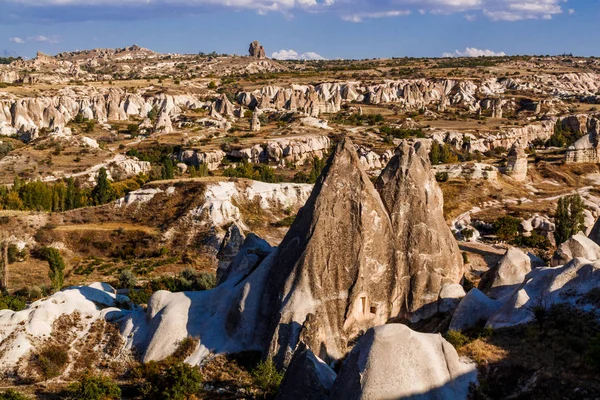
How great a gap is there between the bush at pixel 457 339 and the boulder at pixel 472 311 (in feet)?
5.88

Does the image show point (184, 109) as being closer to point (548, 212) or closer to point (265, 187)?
point (265, 187)

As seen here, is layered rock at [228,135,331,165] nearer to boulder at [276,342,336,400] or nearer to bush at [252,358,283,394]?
bush at [252,358,283,394]

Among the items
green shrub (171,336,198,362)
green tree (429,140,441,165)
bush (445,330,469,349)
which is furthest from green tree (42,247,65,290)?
green tree (429,140,441,165)

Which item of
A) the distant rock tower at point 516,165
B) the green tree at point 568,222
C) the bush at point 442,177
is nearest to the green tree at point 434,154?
the distant rock tower at point 516,165

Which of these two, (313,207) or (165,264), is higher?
(313,207)

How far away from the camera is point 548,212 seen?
200 feet

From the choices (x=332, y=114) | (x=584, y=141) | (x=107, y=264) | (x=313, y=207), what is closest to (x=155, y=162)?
(x=107, y=264)

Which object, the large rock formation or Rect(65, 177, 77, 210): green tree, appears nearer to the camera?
the large rock formation

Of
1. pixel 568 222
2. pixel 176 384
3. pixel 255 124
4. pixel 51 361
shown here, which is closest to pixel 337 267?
pixel 176 384

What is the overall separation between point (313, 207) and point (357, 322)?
511 centimetres

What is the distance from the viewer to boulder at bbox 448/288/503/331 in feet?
68.8

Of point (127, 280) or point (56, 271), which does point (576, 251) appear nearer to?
point (127, 280)

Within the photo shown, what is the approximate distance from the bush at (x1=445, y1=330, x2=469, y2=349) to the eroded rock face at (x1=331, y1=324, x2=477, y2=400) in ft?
7.59

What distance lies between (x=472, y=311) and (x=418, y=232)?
4.44 m
